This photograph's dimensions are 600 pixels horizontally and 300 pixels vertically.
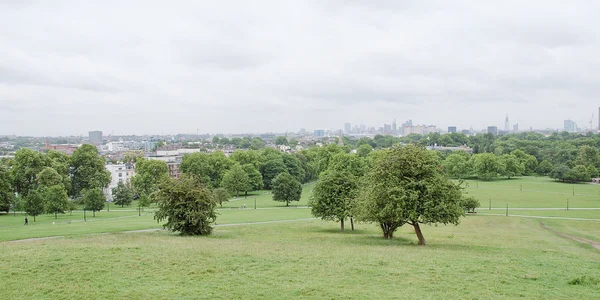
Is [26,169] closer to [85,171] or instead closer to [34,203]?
[85,171]

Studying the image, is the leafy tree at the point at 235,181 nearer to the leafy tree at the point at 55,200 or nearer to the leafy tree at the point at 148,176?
the leafy tree at the point at 148,176

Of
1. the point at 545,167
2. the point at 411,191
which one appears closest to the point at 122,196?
the point at 411,191

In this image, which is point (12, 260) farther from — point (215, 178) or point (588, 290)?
point (215, 178)

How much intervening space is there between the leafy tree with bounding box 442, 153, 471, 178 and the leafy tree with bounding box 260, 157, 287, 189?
47.1m

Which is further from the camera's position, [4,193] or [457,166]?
[457,166]

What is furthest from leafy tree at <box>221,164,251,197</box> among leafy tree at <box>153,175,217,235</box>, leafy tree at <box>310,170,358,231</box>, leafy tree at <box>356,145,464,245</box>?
leafy tree at <box>356,145,464,245</box>

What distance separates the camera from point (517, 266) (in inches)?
739

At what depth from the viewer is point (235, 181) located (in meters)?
82.2

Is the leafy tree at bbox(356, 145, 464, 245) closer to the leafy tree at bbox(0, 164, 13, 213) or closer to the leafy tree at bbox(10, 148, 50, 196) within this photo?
the leafy tree at bbox(0, 164, 13, 213)

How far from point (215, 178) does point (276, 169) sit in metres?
15.0

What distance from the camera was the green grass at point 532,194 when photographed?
6981 cm

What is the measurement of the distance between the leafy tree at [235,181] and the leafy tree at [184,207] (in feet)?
169

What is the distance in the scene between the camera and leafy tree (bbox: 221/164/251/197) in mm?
81688

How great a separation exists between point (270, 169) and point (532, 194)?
56140mm
